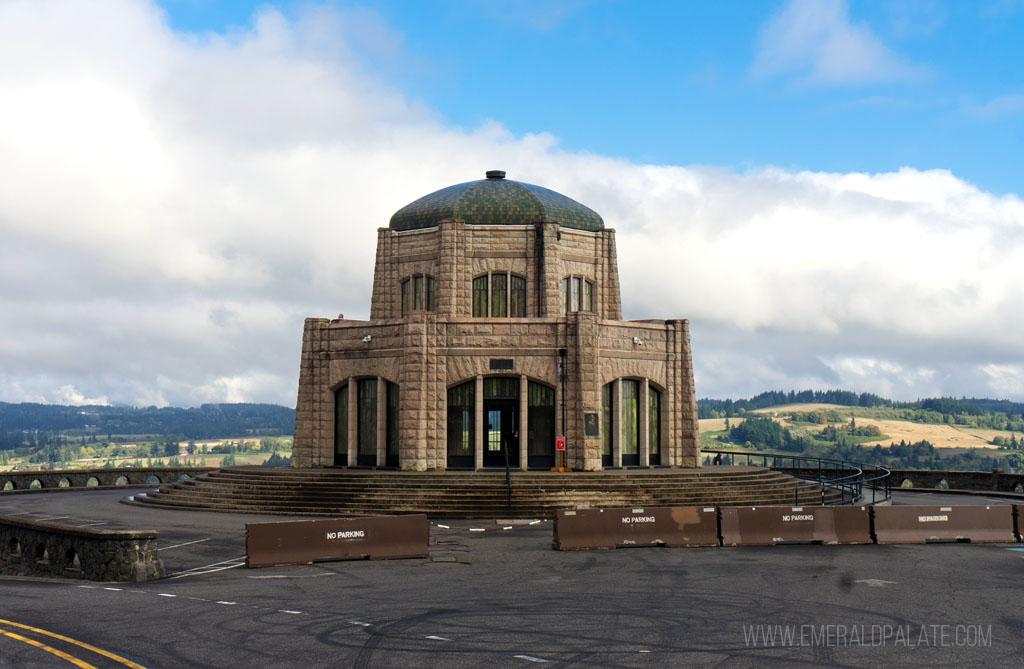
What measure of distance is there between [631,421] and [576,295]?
7.01 metres

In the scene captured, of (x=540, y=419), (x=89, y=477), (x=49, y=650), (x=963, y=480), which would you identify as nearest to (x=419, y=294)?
(x=540, y=419)

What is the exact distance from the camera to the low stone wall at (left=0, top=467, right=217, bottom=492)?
1897 inches

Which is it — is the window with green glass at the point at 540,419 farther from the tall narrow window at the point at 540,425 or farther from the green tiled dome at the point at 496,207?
the green tiled dome at the point at 496,207

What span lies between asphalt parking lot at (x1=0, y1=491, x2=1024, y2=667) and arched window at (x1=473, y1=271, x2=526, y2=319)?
64.8 ft

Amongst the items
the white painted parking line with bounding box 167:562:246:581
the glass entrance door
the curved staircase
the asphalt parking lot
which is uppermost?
the glass entrance door

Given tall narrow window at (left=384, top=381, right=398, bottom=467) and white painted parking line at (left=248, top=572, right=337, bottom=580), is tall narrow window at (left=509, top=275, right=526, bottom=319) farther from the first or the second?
white painted parking line at (left=248, top=572, right=337, bottom=580)

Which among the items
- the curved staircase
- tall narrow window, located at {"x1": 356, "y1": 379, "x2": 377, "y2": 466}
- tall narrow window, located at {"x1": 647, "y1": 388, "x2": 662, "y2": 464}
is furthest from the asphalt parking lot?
tall narrow window, located at {"x1": 647, "y1": 388, "x2": 662, "y2": 464}

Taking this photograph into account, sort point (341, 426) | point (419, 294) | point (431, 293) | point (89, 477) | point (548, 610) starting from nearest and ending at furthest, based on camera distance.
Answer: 1. point (548, 610)
2. point (341, 426)
3. point (431, 293)
4. point (419, 294)
5. point (89, 477)

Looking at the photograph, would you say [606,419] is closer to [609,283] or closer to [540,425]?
[540,425]

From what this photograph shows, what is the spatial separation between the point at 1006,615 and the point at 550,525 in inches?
661

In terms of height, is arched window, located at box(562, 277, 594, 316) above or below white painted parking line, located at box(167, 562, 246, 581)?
above

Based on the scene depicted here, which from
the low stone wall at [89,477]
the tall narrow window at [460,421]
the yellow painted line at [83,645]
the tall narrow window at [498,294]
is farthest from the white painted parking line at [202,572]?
the tall narrow window at [498,294]

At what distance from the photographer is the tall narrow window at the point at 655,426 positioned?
1748 inches

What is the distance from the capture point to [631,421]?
43.7 m
